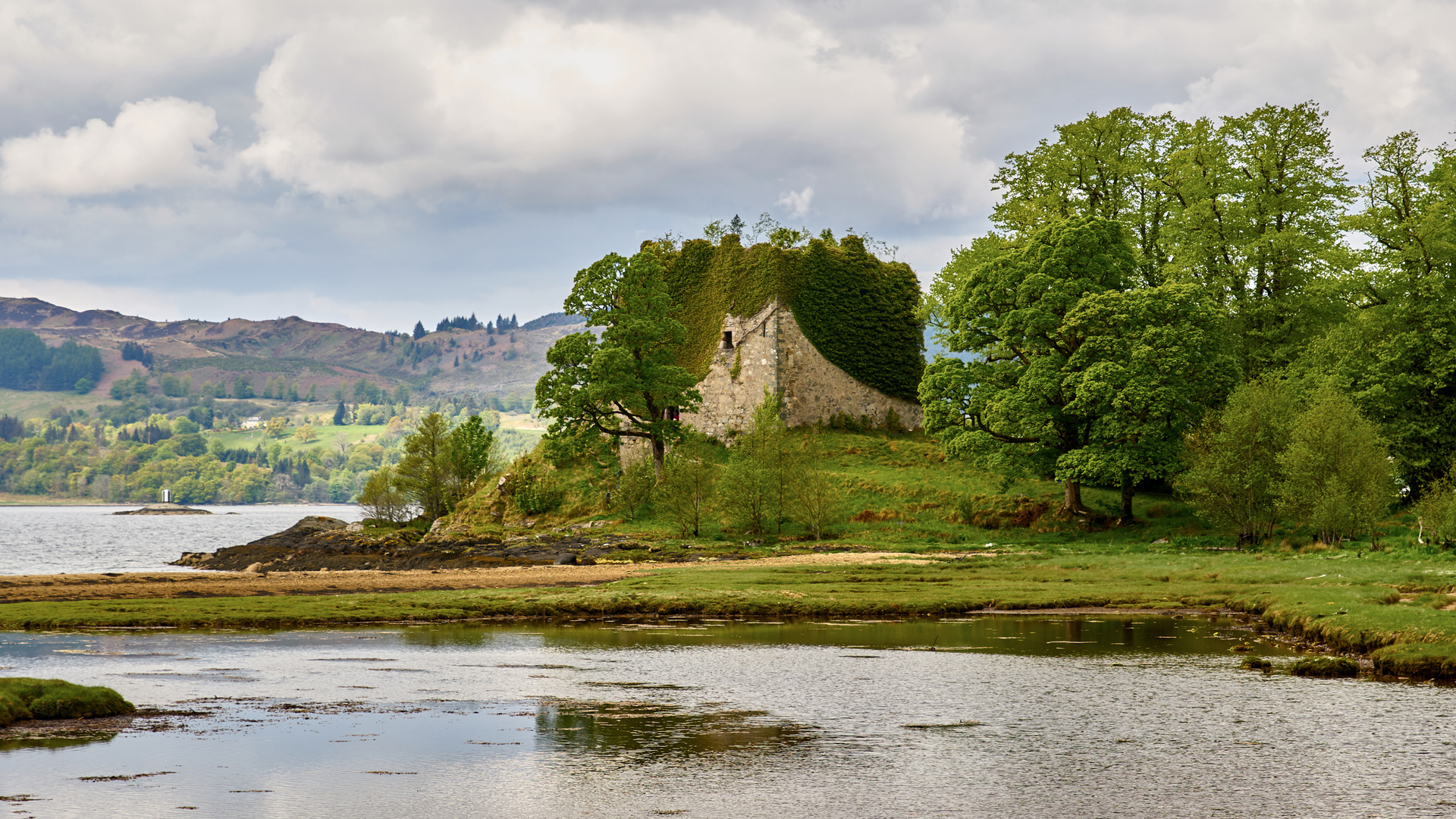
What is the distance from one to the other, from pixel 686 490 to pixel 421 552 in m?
15.1

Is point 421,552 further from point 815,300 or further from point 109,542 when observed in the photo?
point 109,542

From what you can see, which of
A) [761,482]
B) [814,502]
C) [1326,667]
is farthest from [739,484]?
[1326,667]

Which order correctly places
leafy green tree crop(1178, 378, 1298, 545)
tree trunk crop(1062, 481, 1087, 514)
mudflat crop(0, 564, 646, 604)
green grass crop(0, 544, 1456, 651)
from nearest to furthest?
green grass crop(0, 544, 1456, 651), mudflat crop(0, 564, 646, 604), leafy green tree crop(1178, 378, 1298, 545), tree trunk crop(1062, 481, 1087, 514)

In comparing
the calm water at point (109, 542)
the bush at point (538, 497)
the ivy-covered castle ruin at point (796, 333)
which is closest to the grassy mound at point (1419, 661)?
the ivy-covered castle ruin at point (796, 333)

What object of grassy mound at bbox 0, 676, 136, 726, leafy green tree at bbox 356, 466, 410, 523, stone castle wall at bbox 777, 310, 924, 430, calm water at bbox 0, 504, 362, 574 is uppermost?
stone castle wall at bbox 777, 310, 924, 430

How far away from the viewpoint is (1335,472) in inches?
1623

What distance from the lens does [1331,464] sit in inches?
1628

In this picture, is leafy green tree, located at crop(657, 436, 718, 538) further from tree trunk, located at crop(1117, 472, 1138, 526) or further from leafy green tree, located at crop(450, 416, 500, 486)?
leafy green tree, located at crop(450, 416, 500, 486)

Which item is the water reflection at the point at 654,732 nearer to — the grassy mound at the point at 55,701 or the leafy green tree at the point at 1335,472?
the grassy mound at the point at 55,701

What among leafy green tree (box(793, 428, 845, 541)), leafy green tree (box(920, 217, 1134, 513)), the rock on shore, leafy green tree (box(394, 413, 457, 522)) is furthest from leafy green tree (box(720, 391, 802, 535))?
leafy green tree (box(394, 413, 457, 522))

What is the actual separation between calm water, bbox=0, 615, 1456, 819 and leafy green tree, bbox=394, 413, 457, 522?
2533 inches

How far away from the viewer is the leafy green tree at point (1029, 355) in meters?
51.5

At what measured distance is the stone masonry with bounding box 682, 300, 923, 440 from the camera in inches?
2921

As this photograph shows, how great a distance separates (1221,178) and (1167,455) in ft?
52.0
